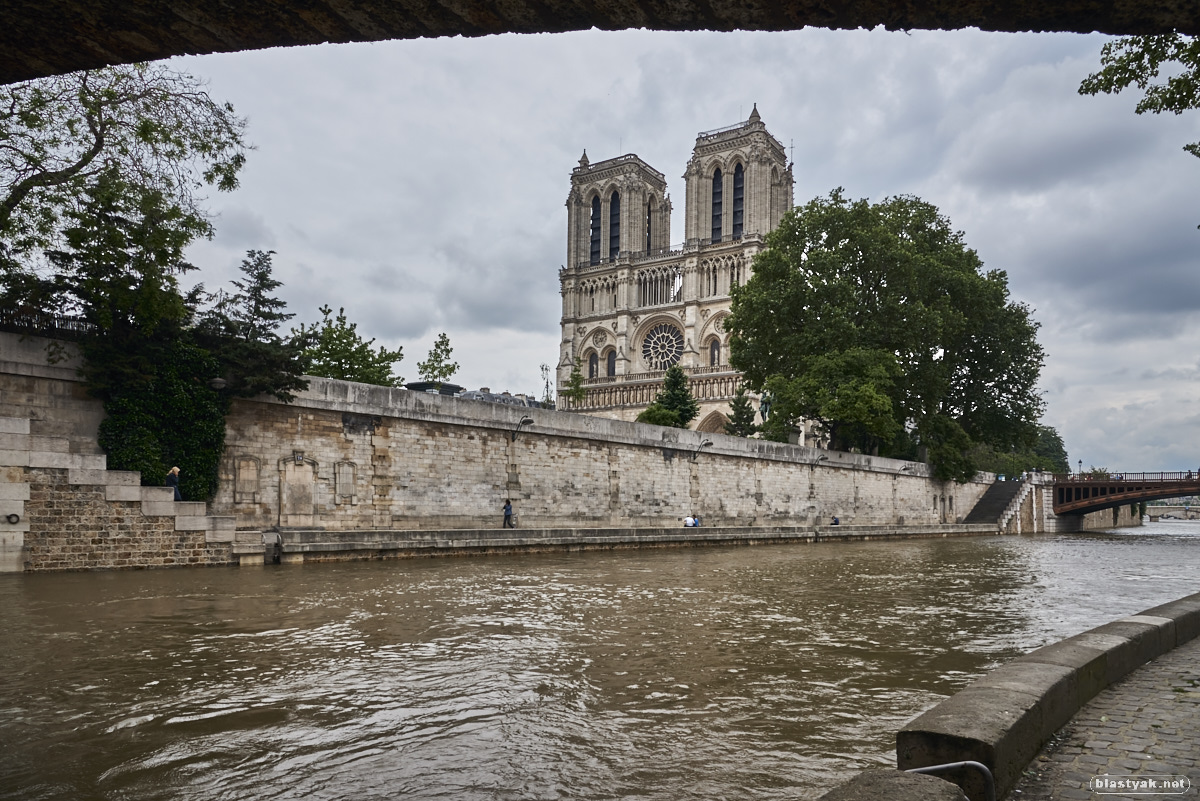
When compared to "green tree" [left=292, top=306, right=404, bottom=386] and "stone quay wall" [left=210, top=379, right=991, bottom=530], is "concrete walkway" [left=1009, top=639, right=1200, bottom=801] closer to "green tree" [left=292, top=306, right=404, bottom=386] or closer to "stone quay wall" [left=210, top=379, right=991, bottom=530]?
"stone quay wall" [left=210, top=379, right=991, bottom=530]

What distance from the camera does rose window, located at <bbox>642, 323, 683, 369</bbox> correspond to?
68875 millimetres

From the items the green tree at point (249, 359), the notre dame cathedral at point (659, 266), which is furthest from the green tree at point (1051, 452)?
the green tree at point (249, 359)

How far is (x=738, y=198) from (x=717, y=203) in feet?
6.70

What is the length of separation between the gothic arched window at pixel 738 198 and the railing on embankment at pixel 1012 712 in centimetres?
6511

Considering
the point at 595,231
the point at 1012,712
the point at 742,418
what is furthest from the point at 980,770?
the point at 595,231

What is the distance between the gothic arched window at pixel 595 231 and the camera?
Answer: 77750mm

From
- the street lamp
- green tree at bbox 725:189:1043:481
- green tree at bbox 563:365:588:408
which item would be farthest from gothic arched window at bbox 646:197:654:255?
the street lamp

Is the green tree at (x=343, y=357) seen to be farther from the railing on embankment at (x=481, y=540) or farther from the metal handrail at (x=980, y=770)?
the metal handrail at (x=980, y=770)

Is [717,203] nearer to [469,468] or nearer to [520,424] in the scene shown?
[520,424]

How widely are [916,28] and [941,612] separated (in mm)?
9322

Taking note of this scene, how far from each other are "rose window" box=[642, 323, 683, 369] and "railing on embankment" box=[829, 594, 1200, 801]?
63.1m

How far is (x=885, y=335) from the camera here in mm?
35156

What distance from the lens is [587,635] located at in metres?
8.26

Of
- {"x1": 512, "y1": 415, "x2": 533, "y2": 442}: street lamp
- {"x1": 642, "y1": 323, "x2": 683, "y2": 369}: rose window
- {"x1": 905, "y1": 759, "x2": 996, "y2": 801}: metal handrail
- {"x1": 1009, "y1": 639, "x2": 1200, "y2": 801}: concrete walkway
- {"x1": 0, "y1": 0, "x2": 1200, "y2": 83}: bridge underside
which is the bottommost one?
{"x1": 1009, "y1": 639, "x2": 1200, "y2": 801}: concrete walkway
